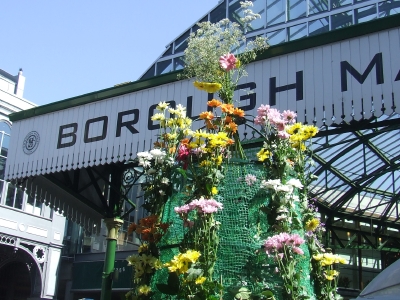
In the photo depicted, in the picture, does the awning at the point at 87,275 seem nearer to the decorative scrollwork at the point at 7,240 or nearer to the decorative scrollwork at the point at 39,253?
the decorative scrollwork at the point at 39,253

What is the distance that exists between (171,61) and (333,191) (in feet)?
26.8

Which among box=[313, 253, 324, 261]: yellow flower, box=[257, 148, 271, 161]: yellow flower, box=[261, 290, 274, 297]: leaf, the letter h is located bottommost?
box=[261, 290, 274, 297]: leaf

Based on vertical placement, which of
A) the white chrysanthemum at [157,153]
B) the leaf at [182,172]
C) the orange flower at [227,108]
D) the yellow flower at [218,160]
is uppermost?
the orange flower at [227,108]

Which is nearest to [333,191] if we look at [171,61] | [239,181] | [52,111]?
[171,61]

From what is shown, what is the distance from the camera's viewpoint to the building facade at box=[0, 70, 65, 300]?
1975cm

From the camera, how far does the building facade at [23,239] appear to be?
19750mm

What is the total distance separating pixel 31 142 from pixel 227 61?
502 cm

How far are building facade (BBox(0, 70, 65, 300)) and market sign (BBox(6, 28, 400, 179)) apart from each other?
12190mm

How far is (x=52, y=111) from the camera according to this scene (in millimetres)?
8125

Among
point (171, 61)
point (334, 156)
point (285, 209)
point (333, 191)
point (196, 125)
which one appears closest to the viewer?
point (285, 209)

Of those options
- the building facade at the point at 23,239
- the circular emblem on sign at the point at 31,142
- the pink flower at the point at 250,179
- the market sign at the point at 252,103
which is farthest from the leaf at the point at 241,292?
the building facade at the point at 23,239

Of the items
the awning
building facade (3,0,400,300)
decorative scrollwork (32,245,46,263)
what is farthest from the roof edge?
the awning

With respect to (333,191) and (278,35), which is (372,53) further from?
(278,35)

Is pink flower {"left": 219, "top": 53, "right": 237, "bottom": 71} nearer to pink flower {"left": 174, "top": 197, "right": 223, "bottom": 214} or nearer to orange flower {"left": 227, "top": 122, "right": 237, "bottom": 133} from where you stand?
orange flower {"left": 227, "top": 122, "right": 237, "bottom": 133}
